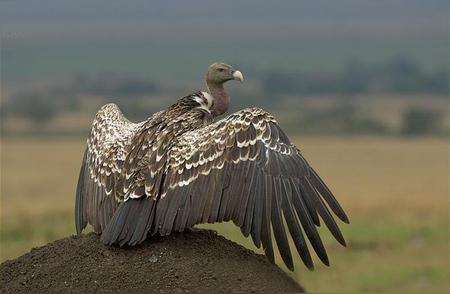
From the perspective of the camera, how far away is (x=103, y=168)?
1327 centimetres

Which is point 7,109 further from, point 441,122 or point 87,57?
point 87,57

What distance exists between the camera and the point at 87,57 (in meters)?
177

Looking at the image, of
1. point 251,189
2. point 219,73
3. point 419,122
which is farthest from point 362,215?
point 419,122

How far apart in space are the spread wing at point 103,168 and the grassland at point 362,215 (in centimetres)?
414

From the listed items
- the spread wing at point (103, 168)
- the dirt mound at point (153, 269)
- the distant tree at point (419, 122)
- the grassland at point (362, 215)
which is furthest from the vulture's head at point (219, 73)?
the distant tree at point (419, 122)

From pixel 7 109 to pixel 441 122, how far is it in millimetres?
35529

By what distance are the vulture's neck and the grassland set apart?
377 centimetres

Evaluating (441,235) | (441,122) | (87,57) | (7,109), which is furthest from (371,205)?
(87,57)

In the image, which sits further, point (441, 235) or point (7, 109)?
point (7, 109)

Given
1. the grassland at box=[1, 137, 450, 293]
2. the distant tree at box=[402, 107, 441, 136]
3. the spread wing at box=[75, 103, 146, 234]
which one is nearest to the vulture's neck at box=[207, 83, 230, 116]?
the spread wing at box=[75, 103, 146, 234]

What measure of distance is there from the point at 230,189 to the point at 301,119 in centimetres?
8390

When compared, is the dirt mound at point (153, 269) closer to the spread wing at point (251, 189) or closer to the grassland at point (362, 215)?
the spread wing at point (251, 189)

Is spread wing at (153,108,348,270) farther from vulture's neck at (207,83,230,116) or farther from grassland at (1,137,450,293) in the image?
grassland at (1,137,450,293)

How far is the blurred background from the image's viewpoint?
27.0 m
